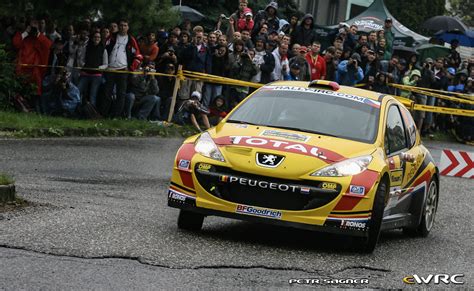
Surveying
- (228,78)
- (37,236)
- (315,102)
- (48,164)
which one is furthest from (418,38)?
(37,236)

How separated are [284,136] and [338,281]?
243 centimetres

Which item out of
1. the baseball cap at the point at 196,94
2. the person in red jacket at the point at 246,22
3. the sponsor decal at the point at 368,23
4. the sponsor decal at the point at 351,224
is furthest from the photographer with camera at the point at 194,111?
the sponsor decal at the point at 351,224

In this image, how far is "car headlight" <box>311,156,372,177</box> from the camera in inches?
409

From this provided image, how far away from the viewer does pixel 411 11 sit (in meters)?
57.6

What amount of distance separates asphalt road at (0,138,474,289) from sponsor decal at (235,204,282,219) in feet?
0.96

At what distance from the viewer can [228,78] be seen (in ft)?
82.9

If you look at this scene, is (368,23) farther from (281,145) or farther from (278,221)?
(278,221)

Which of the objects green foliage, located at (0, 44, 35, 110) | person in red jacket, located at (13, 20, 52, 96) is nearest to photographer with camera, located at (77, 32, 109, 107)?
person in red jacket, located at (13, 20, 52, 96)

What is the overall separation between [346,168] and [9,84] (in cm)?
1237

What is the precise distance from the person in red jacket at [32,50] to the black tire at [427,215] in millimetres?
10904

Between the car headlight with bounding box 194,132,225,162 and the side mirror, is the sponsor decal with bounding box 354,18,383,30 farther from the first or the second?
the car headlight with bounding box 194,132,225,162

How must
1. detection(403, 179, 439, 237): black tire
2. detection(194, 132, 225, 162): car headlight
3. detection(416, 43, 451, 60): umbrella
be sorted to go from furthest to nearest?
detection(416, 43, 451, 60): umbrella → detection(403, 179, 439, 237): black tire → detection(194, 132, 225, 162): car headlight

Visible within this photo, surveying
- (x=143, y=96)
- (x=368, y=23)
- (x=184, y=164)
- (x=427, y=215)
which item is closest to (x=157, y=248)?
(x=184, y=164)

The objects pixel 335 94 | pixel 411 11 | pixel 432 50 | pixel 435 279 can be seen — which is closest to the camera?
pixel 435 279
